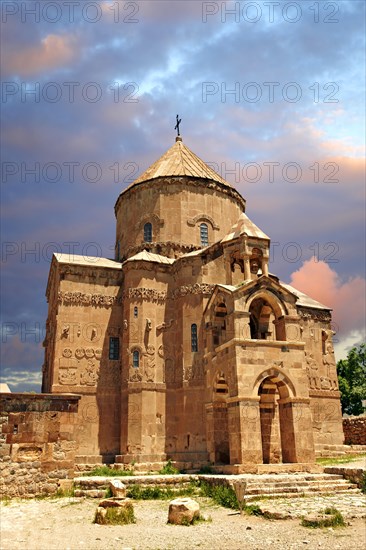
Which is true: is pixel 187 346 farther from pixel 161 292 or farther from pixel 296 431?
pixel 296 431

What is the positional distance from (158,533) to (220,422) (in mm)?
10440

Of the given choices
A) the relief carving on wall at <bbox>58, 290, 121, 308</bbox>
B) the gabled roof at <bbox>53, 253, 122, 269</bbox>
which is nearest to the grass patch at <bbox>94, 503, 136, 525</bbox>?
the relief carving on wall at <bbox>58, 290, 121, 308</bbox>

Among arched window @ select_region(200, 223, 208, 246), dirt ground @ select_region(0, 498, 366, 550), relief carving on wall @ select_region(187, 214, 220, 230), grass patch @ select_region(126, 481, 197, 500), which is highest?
relief carving on wall @ select_region(187, 214, 220, 230)

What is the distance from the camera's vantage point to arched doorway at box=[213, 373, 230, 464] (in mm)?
19906

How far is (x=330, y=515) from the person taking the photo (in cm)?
1131

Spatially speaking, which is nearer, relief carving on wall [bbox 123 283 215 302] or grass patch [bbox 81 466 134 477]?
grass patch [bbox 81 466 134 477]

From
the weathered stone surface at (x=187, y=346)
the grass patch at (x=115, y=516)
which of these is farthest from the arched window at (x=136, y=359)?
the grass patch at (x=115, y=516)

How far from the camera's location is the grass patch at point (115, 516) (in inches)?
434

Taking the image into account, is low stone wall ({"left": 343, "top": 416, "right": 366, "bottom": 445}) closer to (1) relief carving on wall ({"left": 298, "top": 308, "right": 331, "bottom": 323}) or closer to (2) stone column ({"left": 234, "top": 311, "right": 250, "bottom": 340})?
(1) relief carving on wall ({"left": 298, "top": 308, "right": 331, "bottom": 323})

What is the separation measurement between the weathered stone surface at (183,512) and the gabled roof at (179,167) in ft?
64.0

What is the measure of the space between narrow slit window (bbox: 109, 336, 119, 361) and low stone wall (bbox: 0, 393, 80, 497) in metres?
8.25

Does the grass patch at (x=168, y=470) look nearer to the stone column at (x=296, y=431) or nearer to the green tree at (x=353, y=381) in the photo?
the stone column at (x=296, y=431)

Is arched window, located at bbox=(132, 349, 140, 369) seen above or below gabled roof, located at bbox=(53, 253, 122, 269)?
below

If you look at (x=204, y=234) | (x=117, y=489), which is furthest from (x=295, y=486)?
(x=204, y=234)
